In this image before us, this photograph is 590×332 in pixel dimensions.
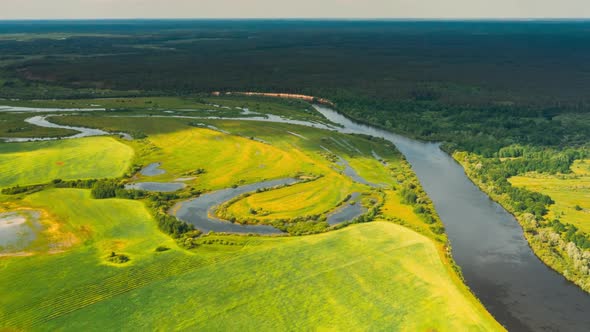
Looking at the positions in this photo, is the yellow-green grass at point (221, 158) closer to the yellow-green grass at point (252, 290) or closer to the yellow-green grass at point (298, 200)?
the yellow-green grass at point (298, 200)

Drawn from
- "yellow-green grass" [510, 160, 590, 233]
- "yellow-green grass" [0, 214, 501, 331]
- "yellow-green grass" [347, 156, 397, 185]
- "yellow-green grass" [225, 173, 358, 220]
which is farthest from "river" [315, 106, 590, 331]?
"yellow-green grass" [225, 173, 358, 220]

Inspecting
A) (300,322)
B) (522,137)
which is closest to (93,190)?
(300,322)

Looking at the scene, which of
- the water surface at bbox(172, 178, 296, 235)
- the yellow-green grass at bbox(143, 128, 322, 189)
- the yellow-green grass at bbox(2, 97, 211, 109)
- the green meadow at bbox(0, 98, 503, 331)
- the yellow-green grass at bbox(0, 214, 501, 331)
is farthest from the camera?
the yellow-green grass at bbox(2, 97, 211, 109)

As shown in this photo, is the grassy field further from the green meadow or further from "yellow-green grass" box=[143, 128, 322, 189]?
"yellow-green grass" box=[143, 128, 322, 189]

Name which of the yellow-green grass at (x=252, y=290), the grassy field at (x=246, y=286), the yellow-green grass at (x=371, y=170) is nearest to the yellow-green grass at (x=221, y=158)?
the yellow-green grass at (x=371, y=170)

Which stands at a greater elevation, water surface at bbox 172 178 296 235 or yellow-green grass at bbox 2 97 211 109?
yellow-green grass at bbox 2 97 211 109

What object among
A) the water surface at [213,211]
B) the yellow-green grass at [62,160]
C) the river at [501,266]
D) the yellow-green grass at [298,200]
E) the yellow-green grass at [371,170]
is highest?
the yellow-green grass at [62,160]

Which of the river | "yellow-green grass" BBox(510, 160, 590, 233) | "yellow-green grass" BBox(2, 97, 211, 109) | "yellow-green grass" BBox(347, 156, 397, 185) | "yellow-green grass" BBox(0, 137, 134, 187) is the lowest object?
the river
